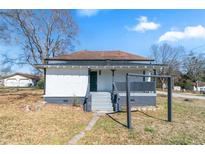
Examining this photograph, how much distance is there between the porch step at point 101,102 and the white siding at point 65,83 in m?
0.95

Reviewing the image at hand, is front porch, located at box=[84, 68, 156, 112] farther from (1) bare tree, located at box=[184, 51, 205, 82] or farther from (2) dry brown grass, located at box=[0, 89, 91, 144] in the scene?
(1) bare tree, located at box=[184, 51, 205, 82]

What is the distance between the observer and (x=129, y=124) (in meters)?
8.34

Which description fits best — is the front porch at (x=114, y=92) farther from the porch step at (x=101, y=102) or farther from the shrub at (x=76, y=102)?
the shrub at (x=76, y=102)

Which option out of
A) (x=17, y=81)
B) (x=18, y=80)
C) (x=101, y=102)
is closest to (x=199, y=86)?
(x=101, y=102)

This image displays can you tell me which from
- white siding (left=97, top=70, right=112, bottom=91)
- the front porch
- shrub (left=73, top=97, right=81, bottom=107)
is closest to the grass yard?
the front porch

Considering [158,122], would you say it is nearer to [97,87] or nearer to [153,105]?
[153,105]

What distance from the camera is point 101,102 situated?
536 inches

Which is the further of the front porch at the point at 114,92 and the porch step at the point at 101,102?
the porch step at the point at 101,102

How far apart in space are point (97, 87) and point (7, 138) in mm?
10067

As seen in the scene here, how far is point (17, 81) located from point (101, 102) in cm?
6076

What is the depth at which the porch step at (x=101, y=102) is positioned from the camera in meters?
13.1

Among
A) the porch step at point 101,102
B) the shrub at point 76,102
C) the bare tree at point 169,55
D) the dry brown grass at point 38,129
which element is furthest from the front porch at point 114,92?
the bare tree at point 169,55

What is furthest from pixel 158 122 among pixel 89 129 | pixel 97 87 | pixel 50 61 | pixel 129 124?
pixel 50 61

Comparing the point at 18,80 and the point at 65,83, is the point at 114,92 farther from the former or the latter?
the point at 18,80
